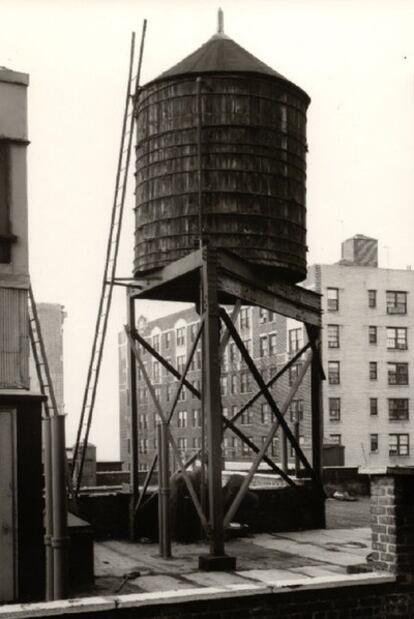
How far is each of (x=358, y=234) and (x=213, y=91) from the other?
47634 millimetres

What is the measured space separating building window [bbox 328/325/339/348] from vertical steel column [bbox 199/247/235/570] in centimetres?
4435

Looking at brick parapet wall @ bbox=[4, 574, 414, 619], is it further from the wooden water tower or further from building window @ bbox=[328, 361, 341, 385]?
building window @ bbox=[328, 361, 341, 385]

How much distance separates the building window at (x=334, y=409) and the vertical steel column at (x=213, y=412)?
43941 millimetres

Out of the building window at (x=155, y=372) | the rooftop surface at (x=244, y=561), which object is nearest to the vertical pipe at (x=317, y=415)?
the rooftop surface at (x=244, y=561)

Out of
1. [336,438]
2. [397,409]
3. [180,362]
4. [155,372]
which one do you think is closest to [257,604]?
[336,438]

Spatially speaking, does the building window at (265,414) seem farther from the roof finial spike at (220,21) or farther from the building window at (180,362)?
the roof finial spike at (220,21)

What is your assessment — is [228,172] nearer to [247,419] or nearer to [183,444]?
[247,419]

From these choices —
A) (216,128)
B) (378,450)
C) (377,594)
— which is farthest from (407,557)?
(378,450)

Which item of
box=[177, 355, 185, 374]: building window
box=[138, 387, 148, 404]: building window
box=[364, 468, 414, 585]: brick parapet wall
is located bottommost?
box=[138, 387, 148, 404]: building window

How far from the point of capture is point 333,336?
2272 inches

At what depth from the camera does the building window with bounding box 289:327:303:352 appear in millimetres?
57625

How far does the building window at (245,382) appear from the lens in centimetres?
6291


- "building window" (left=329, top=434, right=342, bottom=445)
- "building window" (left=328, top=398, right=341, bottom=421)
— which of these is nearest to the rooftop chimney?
"building window" (left=328, top=398, right=341, bottom=421)

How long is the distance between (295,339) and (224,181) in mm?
44225
